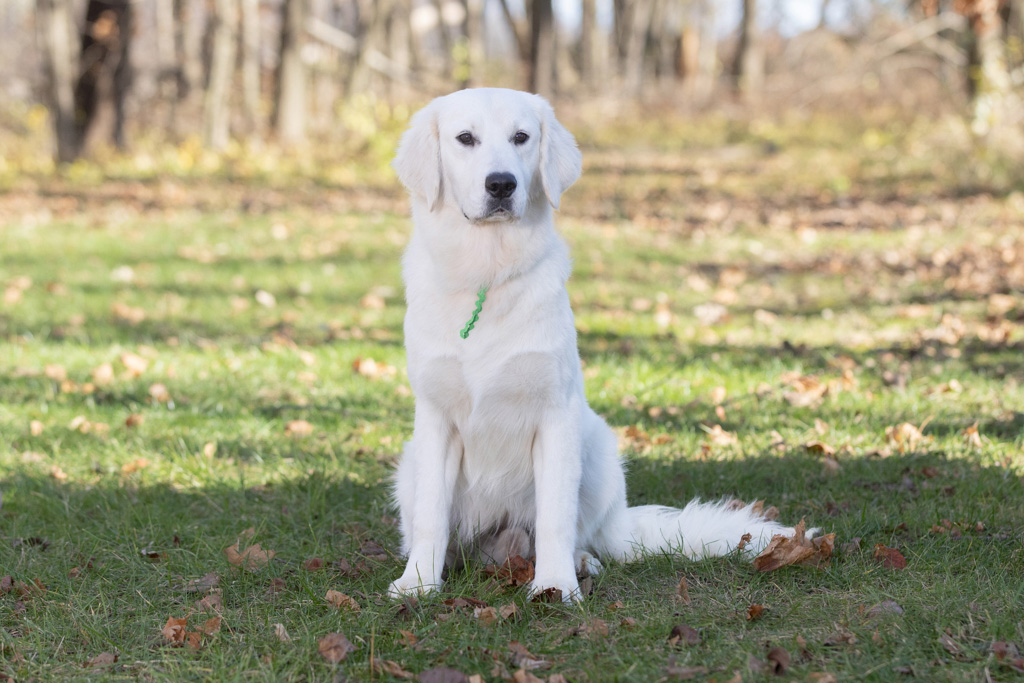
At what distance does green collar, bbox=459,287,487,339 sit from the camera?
9.63 feet

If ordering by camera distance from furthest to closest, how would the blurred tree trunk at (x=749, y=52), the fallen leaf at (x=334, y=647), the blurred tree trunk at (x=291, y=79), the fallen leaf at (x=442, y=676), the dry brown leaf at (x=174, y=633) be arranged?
the blurred tree trunk at (x=749, y=52), the blurred tree trunk at (x=291, y=79), the dry brown leaf at (x=174, y=633), the fallen leaf at (x=334, y=647), the fallen leaf at (x=442, y=676)

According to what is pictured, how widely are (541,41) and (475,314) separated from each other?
15.4 meters

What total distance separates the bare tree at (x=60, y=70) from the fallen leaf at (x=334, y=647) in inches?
594

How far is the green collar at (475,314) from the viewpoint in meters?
2.94

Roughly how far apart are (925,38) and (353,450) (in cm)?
1436

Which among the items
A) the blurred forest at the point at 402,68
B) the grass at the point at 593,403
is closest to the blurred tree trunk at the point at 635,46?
the blurred forest at the point at 402,68

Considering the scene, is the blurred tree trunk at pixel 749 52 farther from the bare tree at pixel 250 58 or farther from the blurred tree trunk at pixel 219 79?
the blurred tree trunk at pixel 219 79

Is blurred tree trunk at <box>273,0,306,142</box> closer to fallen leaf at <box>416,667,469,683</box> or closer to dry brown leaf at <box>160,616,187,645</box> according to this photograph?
dry brown leaf at <box>160,616,187,645</box>

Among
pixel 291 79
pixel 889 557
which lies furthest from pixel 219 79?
pixel 889 557

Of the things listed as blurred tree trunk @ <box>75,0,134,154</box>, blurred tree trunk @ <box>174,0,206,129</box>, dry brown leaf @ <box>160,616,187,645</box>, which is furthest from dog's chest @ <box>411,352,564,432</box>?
blurred tree trunk @ <box>174,0,206,129</box>

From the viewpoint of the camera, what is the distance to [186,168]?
15.2 meters

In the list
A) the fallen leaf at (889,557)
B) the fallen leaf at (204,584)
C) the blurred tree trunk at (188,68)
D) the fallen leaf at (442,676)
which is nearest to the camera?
the fallen leaf at (442,676)

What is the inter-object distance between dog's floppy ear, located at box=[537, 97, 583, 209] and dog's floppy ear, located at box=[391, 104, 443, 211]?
342 millimetres

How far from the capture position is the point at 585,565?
3186mm
